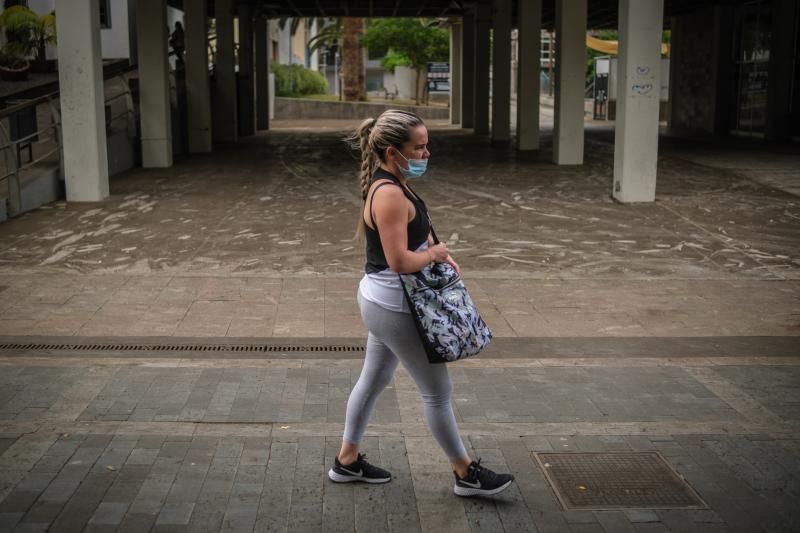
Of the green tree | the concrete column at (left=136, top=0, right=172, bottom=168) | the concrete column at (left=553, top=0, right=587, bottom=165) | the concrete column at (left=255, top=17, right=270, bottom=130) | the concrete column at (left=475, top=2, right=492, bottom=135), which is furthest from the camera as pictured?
the green tree

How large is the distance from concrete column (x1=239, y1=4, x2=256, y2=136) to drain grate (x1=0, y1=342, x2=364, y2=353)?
71.9 ft

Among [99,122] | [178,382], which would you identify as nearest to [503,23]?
[99,122]

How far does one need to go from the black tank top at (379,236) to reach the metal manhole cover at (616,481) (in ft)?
4.45

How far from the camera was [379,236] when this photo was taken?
410 cm

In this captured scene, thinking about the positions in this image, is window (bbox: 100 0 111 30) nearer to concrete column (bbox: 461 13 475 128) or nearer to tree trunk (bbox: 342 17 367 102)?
concrete column (bbox: 461 13 475 128)

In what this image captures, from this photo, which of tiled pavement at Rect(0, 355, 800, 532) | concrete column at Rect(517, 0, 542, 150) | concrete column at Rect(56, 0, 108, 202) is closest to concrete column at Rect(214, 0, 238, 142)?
concrete column at Rect(517, 0, 542, 150)

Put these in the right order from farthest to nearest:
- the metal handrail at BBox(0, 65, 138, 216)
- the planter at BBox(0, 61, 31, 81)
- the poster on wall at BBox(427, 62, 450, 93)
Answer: the poster on wall at BBox(427, 62, 450, 93), the planter at BBox(0, 61, 31, 81), the metal handrail at BBox(0, 65, 138, 216)

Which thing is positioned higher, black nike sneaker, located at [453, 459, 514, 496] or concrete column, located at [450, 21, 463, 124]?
concrete column, located at [450, 21, 463, 124]

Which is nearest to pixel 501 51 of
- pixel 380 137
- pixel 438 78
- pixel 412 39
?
pixel 380 137

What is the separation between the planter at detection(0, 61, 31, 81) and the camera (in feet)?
72.4

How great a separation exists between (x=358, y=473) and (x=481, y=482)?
23.4 inches

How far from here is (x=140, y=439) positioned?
16.6ft

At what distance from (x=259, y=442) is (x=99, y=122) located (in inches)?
433

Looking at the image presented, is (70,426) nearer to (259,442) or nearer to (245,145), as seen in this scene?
(259,442)
